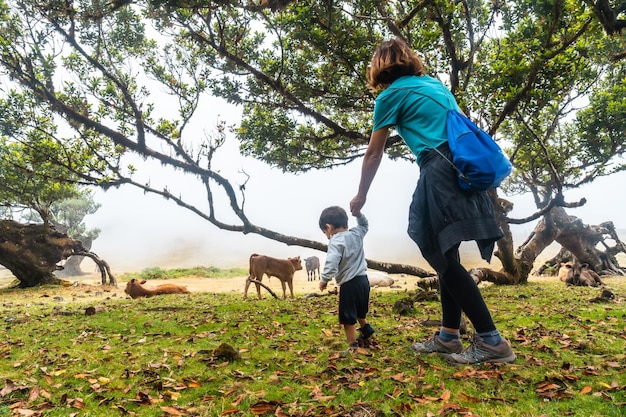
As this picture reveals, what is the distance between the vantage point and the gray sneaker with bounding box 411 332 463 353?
128 inches

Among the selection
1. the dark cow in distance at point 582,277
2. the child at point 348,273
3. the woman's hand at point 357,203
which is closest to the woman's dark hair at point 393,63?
the woman's hand at point 357,203

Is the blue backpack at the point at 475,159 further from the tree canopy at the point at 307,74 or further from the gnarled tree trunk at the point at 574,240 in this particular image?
the gnarled tree trunk at the point at 574,240

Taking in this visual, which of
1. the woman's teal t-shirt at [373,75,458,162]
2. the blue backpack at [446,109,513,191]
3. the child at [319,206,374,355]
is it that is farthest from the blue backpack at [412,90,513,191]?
the child at [319,206,374,355]

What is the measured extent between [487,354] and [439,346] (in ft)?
1.50

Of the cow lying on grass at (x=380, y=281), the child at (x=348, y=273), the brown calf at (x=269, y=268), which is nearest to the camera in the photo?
the child at (x=348, y=273)

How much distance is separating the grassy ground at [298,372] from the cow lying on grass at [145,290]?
20.8 feet

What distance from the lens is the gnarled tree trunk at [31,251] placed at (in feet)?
54.2

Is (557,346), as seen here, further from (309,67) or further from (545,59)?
(309,67)

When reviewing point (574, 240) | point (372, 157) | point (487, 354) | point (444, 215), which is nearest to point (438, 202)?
point (444, 215)

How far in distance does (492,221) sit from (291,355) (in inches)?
87.5

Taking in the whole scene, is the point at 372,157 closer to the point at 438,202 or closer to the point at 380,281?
the point at 438,202

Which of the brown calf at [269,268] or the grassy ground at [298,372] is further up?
the brown calf at [269,268]

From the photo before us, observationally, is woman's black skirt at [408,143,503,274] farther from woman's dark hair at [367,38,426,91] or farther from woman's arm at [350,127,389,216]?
woman's dark hair at [367,38,426,91]

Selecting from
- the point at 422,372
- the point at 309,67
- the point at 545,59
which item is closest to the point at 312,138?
the point at 309,67
